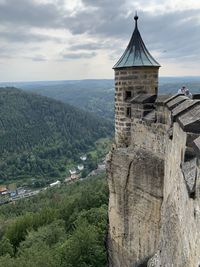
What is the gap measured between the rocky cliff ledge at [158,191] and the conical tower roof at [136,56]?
1.71 meters

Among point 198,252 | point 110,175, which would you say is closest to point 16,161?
point 110,175

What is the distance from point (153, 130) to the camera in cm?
1108

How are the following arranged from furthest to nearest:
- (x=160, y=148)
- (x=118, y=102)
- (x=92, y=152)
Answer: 1. (x=92, y=152)
2. (x=118, y=102)
3. (x=160, y=148)

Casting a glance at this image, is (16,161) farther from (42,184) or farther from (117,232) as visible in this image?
(117,232)

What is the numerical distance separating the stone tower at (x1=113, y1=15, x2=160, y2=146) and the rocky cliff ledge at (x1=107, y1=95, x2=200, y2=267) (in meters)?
0.48

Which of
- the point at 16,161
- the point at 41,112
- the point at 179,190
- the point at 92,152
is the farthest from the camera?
the point at 41,112

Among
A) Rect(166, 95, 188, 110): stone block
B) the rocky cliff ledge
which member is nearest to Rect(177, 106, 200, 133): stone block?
the rocky cliff ledge

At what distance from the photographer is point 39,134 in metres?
161

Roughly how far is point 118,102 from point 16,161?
129300 mm

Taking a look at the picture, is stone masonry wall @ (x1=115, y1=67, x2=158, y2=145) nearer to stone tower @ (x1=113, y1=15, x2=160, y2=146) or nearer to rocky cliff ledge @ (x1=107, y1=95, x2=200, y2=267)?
stone tower @ (x1=113, y1=15, x2=160, y2=146)

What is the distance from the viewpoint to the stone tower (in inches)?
497

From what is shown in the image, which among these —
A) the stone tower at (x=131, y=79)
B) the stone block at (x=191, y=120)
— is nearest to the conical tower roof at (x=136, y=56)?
the stone tower at (x=131, y=79)

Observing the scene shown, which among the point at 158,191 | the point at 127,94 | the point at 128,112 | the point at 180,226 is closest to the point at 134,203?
the point at 158,191

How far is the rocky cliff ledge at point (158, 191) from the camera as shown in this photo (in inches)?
224
